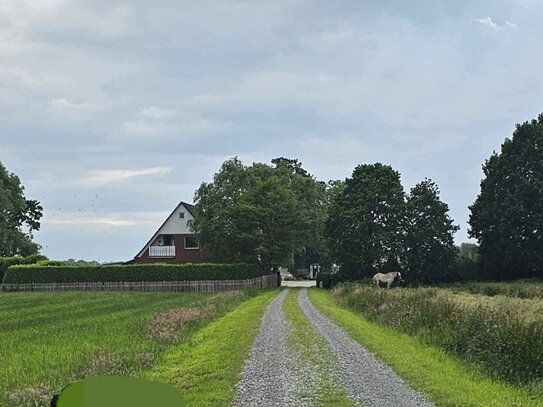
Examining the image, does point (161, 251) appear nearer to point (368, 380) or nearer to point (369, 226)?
point (369, 226)

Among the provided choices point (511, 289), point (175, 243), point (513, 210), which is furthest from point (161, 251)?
point (511, 289)

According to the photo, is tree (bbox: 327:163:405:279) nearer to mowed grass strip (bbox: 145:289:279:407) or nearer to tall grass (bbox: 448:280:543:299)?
tall grass (bbox: 448:280:543:299)

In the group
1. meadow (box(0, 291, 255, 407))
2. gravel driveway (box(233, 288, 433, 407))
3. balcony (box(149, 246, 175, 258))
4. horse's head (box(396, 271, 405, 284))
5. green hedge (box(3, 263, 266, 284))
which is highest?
balcony (box(149, 246, 175, 258))

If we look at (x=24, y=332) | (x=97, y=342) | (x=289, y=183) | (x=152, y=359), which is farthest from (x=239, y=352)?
(x=289, y=183)

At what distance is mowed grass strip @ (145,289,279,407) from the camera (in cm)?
1001

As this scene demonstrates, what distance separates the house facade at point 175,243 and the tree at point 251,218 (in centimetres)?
497

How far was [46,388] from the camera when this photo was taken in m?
9.58

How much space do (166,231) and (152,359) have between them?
2212 inches

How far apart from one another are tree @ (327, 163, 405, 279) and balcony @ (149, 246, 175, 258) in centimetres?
1977

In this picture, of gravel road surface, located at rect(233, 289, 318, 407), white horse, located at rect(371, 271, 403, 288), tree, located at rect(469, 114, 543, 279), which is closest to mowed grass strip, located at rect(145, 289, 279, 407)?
gravel road surface, located at rect(233, 289, 318, 407)

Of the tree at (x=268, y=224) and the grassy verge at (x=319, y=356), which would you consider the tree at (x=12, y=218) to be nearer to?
the tree at (x=268, y=224)

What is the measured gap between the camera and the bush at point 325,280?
5672 centimetres

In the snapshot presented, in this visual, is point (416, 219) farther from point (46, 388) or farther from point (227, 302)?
point (46, 388)

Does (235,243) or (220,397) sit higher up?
(235,243)
